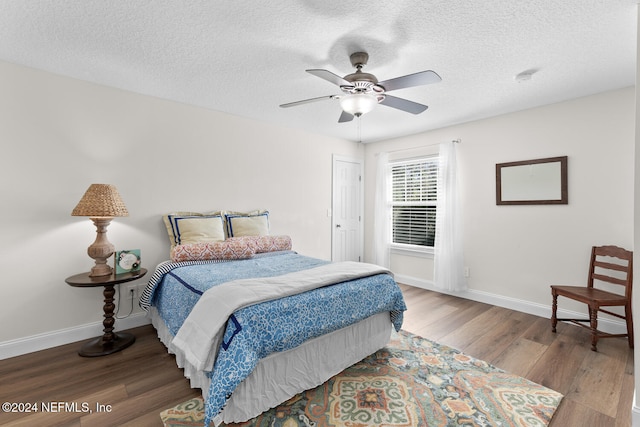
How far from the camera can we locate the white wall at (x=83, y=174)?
2400 mm

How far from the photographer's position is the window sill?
4.36 metres

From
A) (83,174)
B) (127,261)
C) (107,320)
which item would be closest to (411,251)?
(127,261)

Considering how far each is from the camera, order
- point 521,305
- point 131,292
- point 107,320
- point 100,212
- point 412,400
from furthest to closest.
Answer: point 521,305
point 131,292
point 107,320
point 100,212
point 412,400

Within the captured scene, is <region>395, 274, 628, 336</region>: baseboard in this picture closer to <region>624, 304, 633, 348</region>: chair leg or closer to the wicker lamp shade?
<region>624, 304, 633, 348</region>: chair leg

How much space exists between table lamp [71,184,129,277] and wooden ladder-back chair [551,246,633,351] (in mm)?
4234

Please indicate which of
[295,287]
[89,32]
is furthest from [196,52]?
[295,287]

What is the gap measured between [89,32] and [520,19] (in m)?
2.84

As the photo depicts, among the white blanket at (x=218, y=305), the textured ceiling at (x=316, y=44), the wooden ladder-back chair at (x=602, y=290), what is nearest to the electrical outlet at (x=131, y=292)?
the white blanket at (x=218, y=305)

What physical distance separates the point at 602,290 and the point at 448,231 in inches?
63.6

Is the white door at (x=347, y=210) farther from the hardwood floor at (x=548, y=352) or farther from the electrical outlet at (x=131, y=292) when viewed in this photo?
the electrical outlet at (x=131, y=292)

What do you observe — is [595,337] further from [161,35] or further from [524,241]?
[161,35]

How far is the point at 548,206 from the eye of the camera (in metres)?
3.24

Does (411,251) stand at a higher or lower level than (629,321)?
higher

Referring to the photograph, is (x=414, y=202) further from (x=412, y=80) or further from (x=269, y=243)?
(x=412, y=80)
